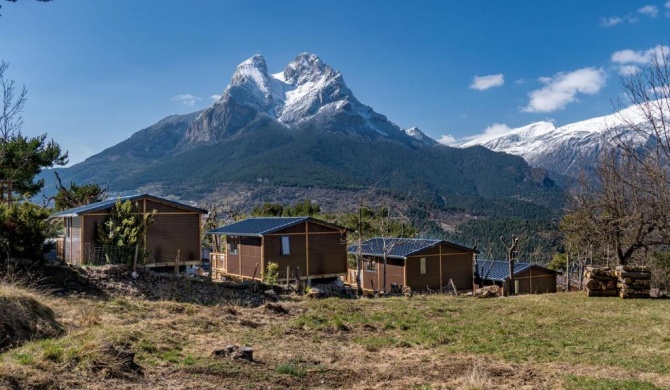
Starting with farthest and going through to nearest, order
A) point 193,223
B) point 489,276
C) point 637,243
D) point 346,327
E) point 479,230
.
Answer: point 479,230 < point 489,276 < point 193,223 < point 637,243 < point 346,327

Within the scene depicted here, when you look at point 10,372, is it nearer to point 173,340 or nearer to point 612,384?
point 173,340

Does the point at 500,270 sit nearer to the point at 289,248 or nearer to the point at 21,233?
the point at 289,248

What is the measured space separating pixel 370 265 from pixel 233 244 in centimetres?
980

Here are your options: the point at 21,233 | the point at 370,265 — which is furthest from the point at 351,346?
the point at 370,265

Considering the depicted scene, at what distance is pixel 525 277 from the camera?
40281 mm

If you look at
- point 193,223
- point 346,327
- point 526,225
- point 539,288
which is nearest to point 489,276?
point 539,288

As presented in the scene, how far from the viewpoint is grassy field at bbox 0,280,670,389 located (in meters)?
7.55

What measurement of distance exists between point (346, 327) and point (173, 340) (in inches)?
181

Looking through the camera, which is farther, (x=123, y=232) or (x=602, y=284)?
(x=123, y=232)

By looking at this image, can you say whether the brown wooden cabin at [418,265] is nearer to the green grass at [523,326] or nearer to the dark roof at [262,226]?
the dark roof at [262,226]

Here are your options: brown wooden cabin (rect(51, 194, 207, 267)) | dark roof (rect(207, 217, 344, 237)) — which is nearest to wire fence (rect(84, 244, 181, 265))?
brown wooden cabin (rect(51, 194, 207, 267))

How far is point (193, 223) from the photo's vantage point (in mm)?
26422

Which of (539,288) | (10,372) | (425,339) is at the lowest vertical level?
(539,288)

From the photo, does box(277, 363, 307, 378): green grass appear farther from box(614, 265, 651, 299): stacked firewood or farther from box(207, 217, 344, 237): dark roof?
box(207, 217, 344, 237): dark roof
